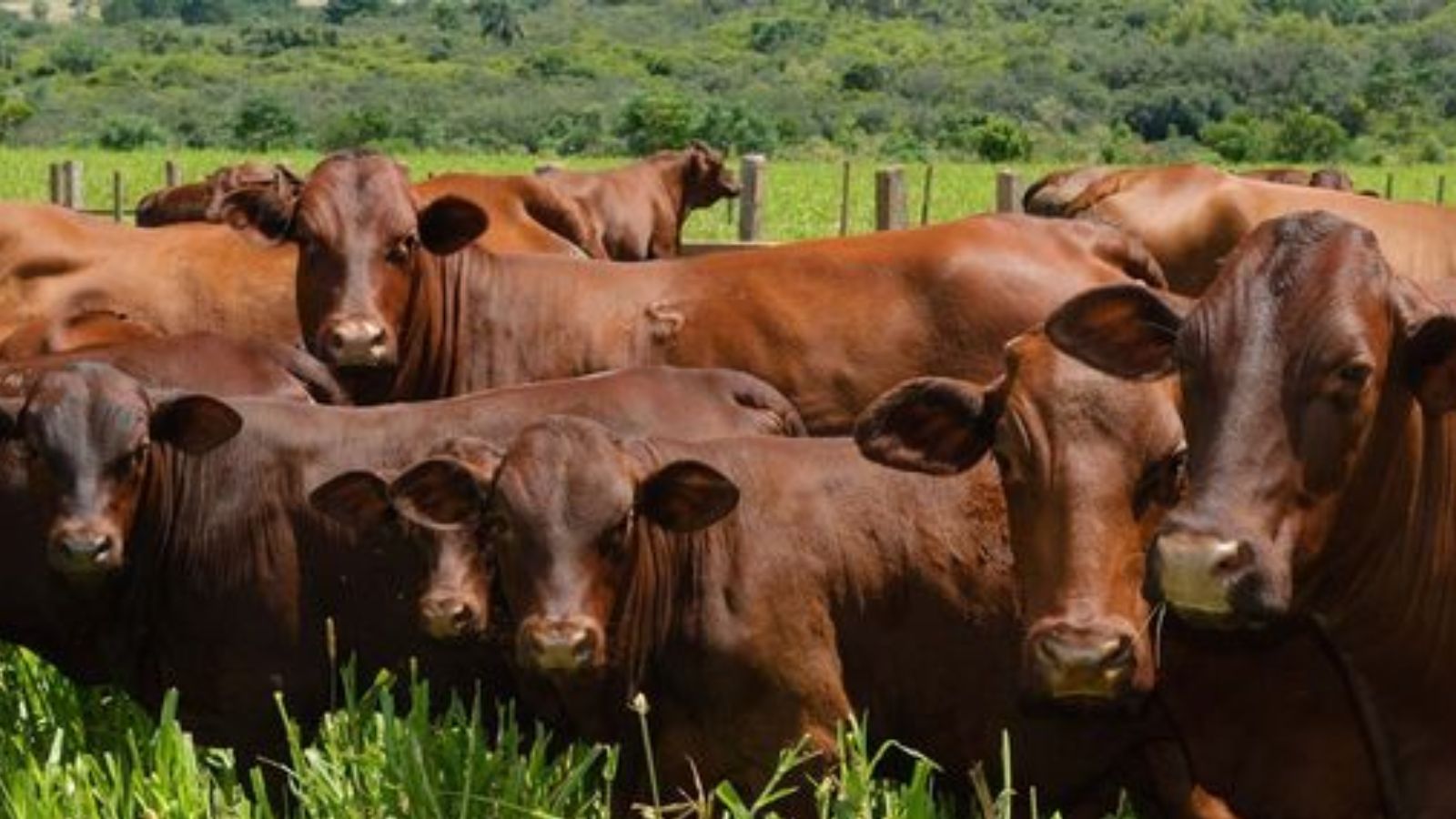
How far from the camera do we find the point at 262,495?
5.98 metres

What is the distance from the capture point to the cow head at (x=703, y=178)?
17.4 m

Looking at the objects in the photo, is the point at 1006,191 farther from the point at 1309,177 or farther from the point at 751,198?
the point at 1309,177

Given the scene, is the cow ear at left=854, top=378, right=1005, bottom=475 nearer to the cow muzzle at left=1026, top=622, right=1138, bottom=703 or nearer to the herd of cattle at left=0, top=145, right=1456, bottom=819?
the herd of cattle at left=0, top=145, right=1456, bottom=819

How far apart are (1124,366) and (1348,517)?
1.65 feet

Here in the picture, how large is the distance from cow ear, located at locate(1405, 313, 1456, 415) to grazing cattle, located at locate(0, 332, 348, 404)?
338 cm

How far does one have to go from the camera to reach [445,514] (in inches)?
208

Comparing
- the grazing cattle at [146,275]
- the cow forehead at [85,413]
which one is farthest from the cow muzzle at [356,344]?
the grazing cattle at [146,275]

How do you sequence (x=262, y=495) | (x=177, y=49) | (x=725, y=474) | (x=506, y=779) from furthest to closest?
1. (x=177, y=49)
2. (x=262, y=495)
3. (x=725, y=474)
4. (x=506, y=779)

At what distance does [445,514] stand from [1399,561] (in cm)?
207

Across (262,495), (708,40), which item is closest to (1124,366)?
(262,495)

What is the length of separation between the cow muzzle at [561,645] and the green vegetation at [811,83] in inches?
1802

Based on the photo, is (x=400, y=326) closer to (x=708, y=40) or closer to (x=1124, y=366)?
(x=1124, y=366)

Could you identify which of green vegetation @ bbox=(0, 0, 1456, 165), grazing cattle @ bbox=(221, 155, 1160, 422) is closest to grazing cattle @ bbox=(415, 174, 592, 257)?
grazing cattle @ bbox=(221, 155, 1160, 422)

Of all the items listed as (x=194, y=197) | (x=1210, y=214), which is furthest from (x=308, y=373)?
(x=194, y=197)
